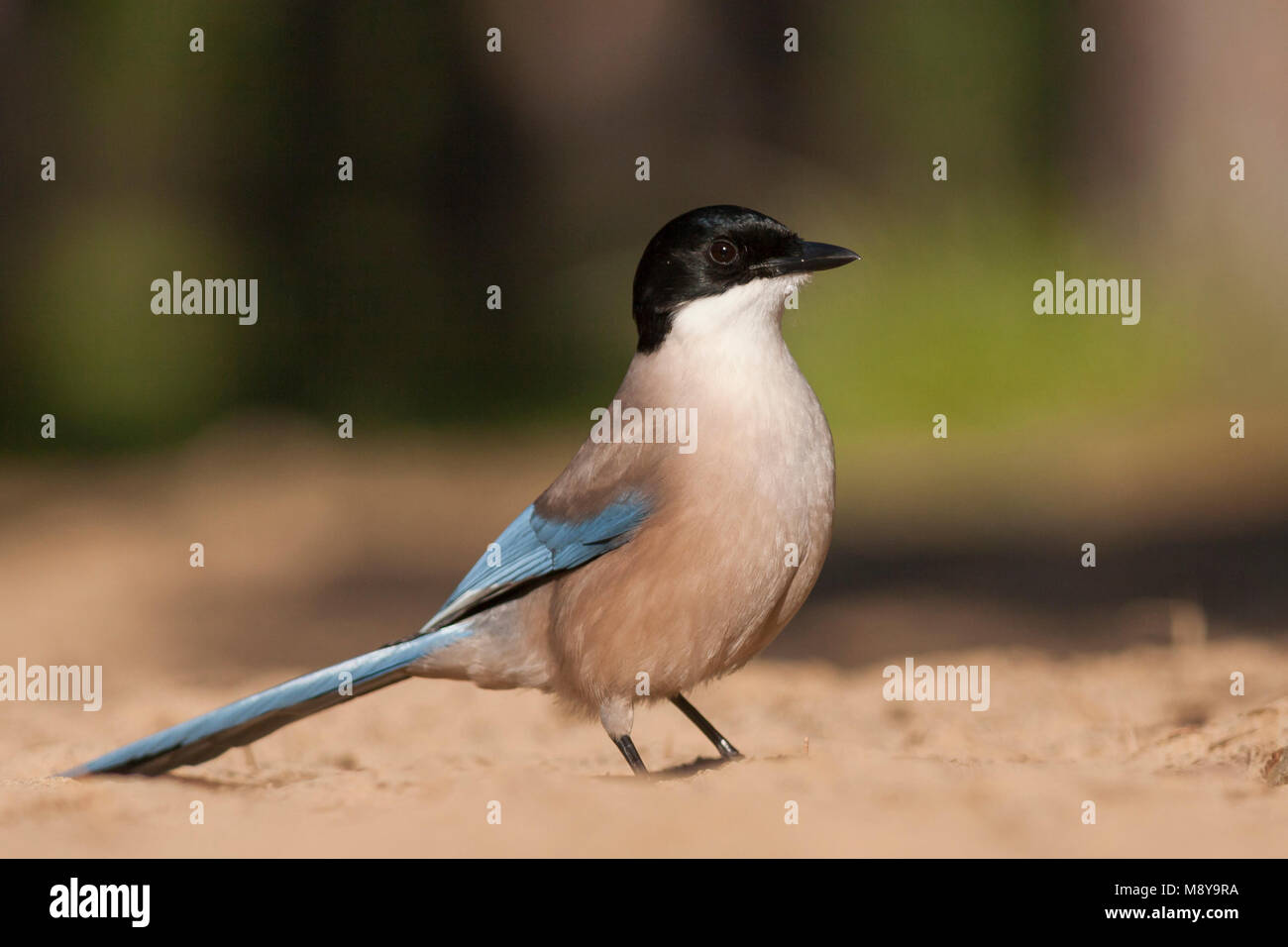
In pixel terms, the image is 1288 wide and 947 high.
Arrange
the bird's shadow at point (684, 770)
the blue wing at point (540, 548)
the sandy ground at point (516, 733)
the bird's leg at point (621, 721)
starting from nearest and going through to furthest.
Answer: the sandy ground at point (516, 733) → the bird's shadow at point (684, 770) → the blue wing at point (540, 548) → the bird's leg at point (621, 721)

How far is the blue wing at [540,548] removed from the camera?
4.91 metres

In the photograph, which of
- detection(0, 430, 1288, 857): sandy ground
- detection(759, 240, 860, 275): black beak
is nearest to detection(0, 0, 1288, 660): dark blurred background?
detection(0, 430, 1288, 857): sandy ground

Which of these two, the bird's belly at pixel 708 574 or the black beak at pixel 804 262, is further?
the black beak at pixel 804 262

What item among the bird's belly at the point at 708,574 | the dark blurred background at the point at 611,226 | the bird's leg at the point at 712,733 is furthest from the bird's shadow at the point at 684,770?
the dark blurred background at the point at 611,226

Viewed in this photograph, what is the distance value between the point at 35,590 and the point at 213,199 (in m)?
5.39

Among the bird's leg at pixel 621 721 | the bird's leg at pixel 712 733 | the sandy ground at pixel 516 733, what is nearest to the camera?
the sandy ground at pixel 516 733

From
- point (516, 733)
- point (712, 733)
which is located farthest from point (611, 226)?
point (712, 733)

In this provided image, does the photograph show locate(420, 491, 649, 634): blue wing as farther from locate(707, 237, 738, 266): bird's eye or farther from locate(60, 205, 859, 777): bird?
locate(707, 237, 738, 266): bird's eye

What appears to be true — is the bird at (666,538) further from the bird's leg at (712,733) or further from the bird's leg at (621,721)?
the bird's leg at (712,733)

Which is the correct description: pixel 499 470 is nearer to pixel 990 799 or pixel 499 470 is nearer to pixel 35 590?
pixel 35 590

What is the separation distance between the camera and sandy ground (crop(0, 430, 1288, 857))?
155 inches

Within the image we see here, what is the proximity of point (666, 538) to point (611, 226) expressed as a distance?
37.0 ft

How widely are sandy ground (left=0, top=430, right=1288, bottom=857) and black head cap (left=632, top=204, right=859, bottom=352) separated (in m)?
1.64

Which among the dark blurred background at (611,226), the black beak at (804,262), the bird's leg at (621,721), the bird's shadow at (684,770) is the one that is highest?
the dark blurred background at (611,226)
